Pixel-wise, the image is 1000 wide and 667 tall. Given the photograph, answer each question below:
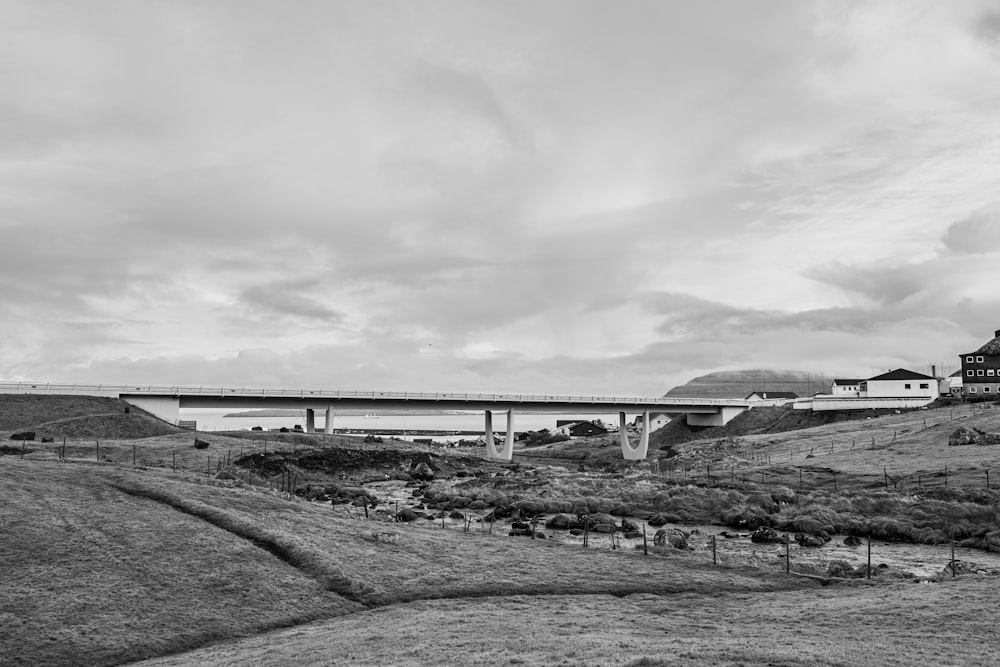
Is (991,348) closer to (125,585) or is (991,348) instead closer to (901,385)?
(901,385)

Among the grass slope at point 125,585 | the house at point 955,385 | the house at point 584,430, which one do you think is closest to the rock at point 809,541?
the grass slope at point 125,585

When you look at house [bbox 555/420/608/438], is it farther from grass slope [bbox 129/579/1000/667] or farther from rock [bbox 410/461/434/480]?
grass slope [bbox 129/579/1000/667]

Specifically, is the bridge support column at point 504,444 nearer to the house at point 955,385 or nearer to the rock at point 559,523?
the rock at point 559,523

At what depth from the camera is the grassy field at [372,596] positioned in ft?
69.3

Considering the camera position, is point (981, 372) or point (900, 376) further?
point (900, 376)

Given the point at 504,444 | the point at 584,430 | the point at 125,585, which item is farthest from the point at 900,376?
the point at 125,585

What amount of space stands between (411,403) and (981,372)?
352 ft

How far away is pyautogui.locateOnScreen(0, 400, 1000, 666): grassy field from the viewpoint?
21109 millimetres

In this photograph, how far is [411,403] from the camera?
11931 cm

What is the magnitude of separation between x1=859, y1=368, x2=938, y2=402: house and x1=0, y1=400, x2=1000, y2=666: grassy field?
10379cm

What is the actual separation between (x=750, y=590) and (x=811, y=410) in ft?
390

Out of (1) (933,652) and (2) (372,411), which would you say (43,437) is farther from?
(1) (933,652)

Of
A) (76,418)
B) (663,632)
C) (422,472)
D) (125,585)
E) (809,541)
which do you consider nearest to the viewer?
(663,632)

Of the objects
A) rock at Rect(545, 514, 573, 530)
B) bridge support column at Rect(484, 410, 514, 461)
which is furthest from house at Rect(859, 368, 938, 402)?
rock at Rect(545, 514, 573, 530)
